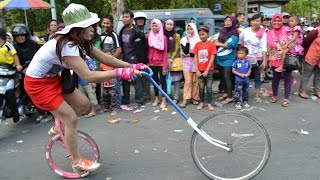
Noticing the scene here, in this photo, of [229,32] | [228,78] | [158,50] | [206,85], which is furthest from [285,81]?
[158,50]

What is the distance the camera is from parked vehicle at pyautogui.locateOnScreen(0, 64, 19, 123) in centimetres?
576

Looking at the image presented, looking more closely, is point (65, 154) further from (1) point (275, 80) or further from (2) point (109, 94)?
(1) point (275, 80)

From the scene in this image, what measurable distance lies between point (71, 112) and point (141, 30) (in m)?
3.73

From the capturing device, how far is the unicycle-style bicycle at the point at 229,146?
387 centimetres

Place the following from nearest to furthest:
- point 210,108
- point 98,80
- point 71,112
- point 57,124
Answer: point 98,80 → point 71,112 → point 57,124 → point 210,108

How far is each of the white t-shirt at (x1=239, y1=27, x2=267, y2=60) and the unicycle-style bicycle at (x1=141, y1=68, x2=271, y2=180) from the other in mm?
3631

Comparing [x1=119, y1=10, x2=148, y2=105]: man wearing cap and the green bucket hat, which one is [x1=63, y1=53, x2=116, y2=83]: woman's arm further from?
[x1=119, y1=10, x2=148, y2=105]: man wearing cap

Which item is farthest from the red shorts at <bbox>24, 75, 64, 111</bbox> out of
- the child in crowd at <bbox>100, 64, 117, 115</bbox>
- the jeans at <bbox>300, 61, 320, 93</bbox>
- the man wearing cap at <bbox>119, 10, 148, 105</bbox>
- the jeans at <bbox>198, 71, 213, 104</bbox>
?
the jeans at <bbox>300, 61, 320, 93</bbox>

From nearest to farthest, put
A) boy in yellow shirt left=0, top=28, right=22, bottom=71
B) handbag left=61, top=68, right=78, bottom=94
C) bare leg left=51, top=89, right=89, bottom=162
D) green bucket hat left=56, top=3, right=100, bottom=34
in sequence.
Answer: green bucket hat left=56, top=3, right=100, bottom=34 < bare leg left=51, top=89, right=89, bottom=162 < handbag left=61, top=68, right=78, bottom=94 < boy in yellow shirt left=0, top=28, right=22, bottom=71

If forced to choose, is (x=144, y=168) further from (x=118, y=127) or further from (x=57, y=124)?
(x=118, y=127)

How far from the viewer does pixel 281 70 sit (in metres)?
7.16

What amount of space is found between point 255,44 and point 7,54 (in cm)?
458

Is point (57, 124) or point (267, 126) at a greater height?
point (57, 124)

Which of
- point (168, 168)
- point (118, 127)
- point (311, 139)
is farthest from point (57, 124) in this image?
point (311, 139)
